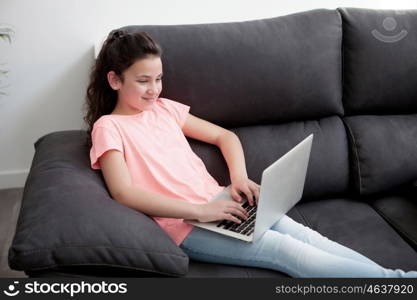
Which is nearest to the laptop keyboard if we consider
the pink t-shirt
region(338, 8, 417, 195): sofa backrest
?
the pink t-shirt

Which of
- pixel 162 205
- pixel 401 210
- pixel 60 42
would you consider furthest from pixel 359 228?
pixel 60 42

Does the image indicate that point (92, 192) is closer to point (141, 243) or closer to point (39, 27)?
point (141, 243)

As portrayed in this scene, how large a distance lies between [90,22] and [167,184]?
0.93m

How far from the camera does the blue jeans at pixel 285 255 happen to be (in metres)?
1.31

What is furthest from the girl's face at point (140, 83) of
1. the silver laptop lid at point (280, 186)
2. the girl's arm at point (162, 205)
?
the silver laptop lid at point (280, 186)

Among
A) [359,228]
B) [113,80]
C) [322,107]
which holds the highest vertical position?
[113,80]

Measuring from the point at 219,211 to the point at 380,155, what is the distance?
0.74m

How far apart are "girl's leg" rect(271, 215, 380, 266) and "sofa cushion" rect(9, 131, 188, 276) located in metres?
0.40

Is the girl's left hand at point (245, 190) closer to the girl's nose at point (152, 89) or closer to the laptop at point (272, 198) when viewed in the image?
the laptop at point (272, 198)

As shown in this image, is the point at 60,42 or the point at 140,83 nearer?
the point at 140,83

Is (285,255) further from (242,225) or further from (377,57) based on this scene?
(377,57)

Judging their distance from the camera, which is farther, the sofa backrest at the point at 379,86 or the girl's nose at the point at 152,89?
the sofa backrest at the point at 379,86

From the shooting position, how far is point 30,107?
86.0 inches

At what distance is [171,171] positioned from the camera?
4.96 feet
